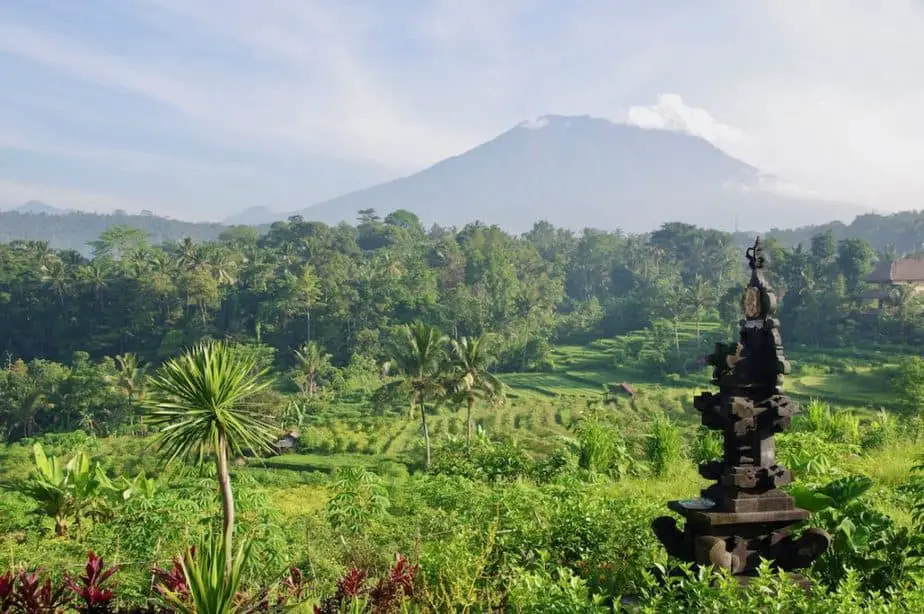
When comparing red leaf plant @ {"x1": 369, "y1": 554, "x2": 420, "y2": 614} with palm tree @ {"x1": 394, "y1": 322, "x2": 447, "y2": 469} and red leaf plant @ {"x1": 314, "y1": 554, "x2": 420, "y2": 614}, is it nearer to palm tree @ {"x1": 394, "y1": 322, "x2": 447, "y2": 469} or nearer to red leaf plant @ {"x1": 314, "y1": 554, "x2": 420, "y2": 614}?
red leaf plant @ {"x1": 314, "y1": 554, "x2": 420, "y2": 614}

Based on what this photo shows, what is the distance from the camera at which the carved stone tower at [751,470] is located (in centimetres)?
521

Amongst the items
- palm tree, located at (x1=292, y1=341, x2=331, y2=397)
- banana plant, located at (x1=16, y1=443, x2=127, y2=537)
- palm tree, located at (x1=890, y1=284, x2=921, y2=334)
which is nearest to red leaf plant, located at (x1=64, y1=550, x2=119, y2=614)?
banana plant, located at (x1=16, y1=443, x2=127, y2=537)

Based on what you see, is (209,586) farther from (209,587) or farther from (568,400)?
(568,400)

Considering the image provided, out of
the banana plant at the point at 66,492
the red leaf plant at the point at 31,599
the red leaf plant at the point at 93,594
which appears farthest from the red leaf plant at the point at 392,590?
the banana plant at the point at 66,492

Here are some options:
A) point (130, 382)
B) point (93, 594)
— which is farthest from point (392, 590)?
point (130, 382)

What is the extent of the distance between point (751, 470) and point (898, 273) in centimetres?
5497

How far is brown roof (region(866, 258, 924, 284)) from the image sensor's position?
50719mm

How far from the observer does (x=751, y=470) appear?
525 centimetres

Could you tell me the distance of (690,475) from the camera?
40.8ft

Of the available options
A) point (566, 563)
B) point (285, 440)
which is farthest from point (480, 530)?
point (285, 440)

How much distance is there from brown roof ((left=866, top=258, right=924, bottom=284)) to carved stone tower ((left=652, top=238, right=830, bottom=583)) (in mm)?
53124

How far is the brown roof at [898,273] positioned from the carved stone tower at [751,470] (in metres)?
53.1

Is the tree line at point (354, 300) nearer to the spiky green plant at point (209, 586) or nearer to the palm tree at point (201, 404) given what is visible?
the palm tree at point (201, 404)

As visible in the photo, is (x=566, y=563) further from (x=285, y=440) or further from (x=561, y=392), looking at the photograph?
(x=561, y=392)
